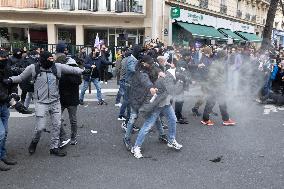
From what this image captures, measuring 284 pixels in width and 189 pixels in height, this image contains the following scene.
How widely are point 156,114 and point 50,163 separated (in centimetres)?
181

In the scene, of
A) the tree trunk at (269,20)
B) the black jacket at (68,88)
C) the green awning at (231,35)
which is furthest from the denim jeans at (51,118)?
the green awning at (231,35)

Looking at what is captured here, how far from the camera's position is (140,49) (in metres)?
7.50

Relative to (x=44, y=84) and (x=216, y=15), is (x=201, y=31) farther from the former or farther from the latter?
(x=44, y=84)

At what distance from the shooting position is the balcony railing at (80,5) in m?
24.5

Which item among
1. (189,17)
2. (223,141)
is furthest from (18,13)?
(223,141)

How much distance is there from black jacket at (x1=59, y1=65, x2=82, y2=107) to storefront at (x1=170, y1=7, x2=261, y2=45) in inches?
718

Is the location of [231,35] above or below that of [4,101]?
above

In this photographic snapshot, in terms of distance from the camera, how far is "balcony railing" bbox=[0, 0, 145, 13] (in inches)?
963

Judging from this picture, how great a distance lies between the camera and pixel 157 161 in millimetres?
6004

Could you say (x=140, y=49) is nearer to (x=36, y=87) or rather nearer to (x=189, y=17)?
(x=36, y=87)

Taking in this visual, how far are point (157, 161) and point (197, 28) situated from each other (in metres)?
21.2

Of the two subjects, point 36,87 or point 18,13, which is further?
point 18,13

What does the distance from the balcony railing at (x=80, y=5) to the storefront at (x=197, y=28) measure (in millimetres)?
2524

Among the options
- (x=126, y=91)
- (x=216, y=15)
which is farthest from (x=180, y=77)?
(x=216, y=15)
